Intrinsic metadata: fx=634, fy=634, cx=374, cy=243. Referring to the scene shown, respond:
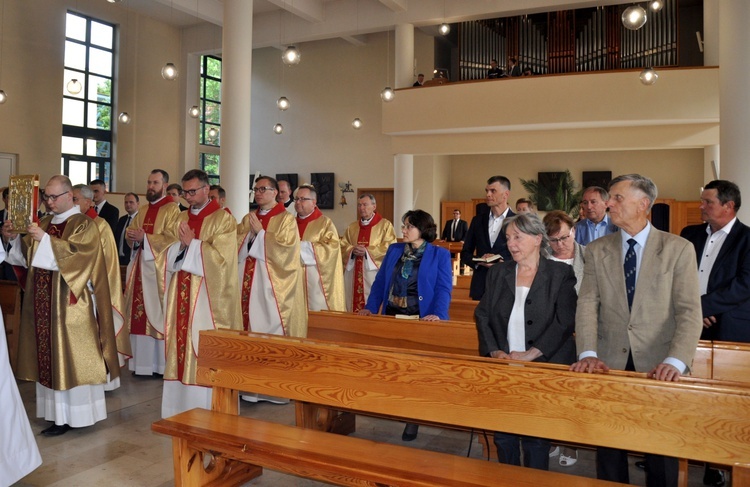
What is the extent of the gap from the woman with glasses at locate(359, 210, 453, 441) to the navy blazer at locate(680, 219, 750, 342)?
1.58 m

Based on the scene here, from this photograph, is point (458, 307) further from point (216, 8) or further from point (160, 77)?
point (160, 77)

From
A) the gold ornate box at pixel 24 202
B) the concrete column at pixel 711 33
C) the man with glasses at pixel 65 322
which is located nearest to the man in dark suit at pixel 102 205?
the man with glasses at pixel 65 322

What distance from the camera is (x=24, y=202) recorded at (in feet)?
13.4

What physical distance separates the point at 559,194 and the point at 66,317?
12761 mm

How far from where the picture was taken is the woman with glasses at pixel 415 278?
14.1 ft

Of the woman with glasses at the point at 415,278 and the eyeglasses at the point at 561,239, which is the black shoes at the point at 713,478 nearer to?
the eyeglasses at the point at 561,239

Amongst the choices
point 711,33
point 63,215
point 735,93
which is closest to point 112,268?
point 63,215

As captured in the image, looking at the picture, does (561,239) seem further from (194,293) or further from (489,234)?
(194,293)

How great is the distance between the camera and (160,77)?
54.3ft

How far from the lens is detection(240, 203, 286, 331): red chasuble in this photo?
542 centimetres

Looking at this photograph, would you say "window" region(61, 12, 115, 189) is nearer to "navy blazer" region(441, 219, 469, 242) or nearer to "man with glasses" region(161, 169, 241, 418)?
"navy blazer" region(441, 219, 469, 242)

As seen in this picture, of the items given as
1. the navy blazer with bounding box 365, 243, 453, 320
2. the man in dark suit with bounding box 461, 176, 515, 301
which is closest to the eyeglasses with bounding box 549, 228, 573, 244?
the navy blazer with bounding box 365, 243, 453, 320

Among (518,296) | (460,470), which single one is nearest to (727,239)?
(518,296)

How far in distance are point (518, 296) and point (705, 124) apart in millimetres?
9507
